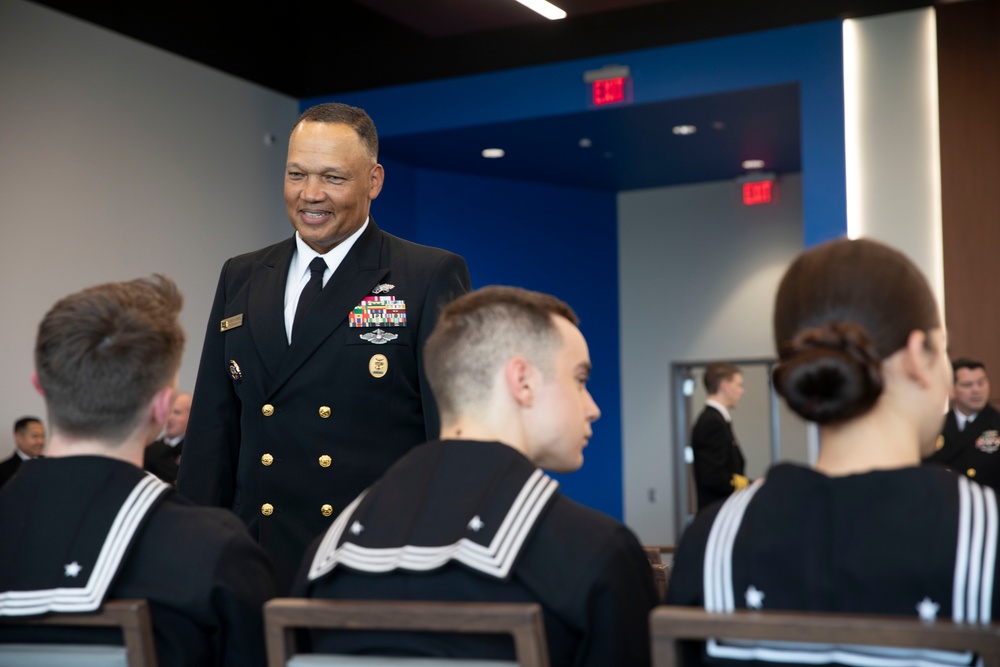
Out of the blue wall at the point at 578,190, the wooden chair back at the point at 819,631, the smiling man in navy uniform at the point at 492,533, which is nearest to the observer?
the wooden chair back at the point at 819,631

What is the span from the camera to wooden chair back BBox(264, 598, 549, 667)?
1.36m

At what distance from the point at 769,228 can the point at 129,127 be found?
5863mm

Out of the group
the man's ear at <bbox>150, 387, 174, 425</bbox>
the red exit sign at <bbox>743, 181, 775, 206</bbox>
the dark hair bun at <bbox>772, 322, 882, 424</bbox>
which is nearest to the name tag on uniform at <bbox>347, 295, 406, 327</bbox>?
the man's ear at <bbox>150, 387, 174, 425</bbox>

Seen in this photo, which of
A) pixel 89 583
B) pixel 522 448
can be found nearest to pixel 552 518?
pixel 522 448

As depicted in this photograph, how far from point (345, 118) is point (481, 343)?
974mm

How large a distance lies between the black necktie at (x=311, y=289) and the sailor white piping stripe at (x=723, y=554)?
1.22 meters

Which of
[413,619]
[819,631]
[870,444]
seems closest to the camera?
[819,631]

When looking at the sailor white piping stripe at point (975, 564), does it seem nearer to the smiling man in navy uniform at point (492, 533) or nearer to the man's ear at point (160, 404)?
the smiling man in navy uniform at point (492, 533)

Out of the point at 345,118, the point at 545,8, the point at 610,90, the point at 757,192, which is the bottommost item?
the point at 345,118

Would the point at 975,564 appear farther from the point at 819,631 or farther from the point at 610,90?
the point at 610,90

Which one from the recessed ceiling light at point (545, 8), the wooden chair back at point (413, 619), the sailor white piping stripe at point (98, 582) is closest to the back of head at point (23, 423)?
the recessed ceiling light at point (545, 8)

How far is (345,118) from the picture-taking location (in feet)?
8.50

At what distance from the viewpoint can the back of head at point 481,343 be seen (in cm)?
179

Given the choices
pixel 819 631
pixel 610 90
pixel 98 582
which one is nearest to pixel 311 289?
pixel 98 582
